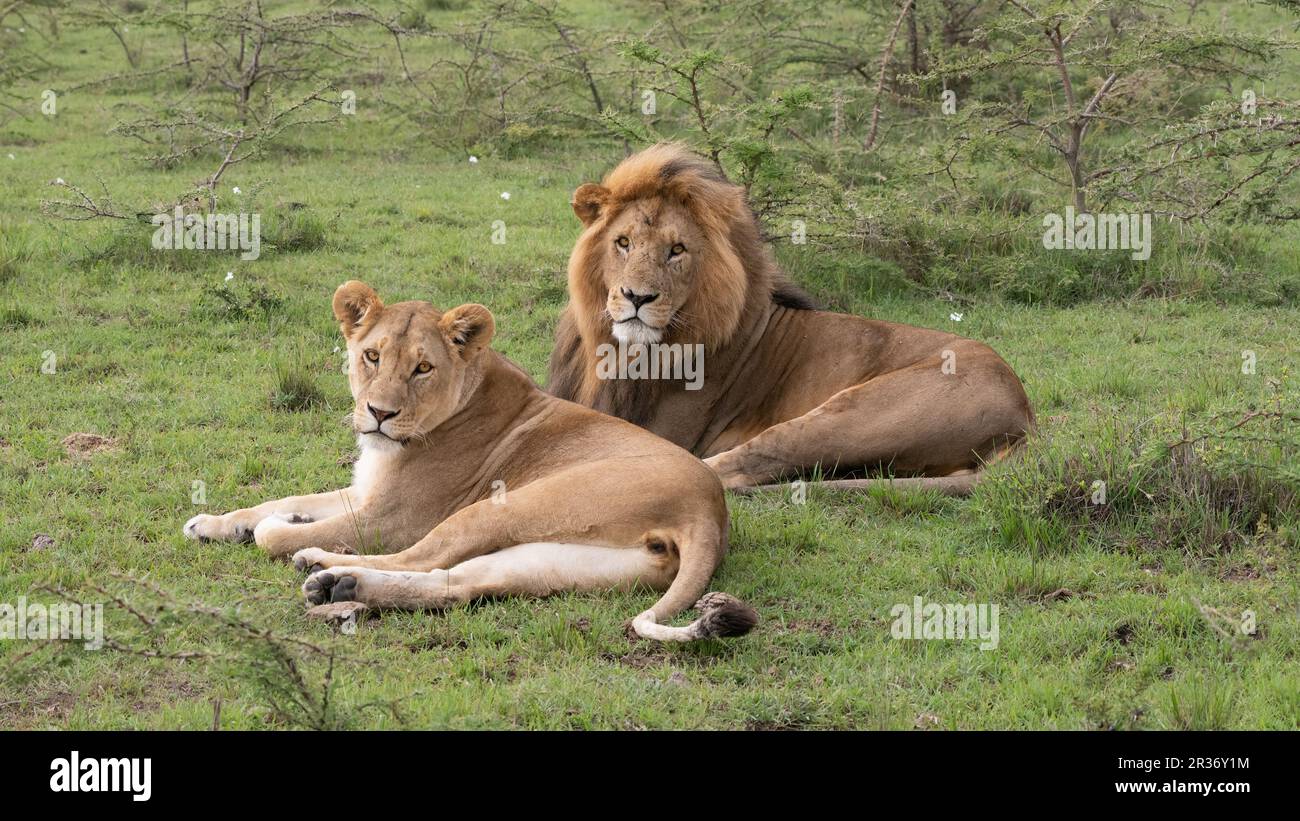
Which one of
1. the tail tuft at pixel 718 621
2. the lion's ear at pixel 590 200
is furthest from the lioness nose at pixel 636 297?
the tail tuft at pixel 718 621

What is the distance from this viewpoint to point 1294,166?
335 inches

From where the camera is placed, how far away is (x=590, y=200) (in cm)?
645

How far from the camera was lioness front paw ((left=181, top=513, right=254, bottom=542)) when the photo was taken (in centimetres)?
542

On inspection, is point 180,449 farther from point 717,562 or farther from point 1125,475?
point 1125,475

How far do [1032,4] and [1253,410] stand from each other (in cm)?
658

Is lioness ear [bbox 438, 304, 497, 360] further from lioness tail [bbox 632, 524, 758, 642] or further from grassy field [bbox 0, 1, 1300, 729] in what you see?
lioness tail [bbox 632, 524, 758, 642]

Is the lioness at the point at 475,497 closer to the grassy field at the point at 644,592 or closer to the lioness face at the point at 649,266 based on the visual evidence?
the grassy field at the point at 644,592

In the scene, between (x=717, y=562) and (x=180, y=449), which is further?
(x=180, y=449)

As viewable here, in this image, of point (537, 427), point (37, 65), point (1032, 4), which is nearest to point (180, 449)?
point (537, 427)

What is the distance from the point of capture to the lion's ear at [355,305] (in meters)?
5.36

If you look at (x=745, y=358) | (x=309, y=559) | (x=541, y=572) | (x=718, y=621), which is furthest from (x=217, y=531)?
(x=745, y=358)

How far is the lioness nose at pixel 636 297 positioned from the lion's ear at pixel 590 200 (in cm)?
49

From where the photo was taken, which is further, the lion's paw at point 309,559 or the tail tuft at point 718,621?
the lion's paw at point 309,559

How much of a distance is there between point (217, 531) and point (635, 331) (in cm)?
197
